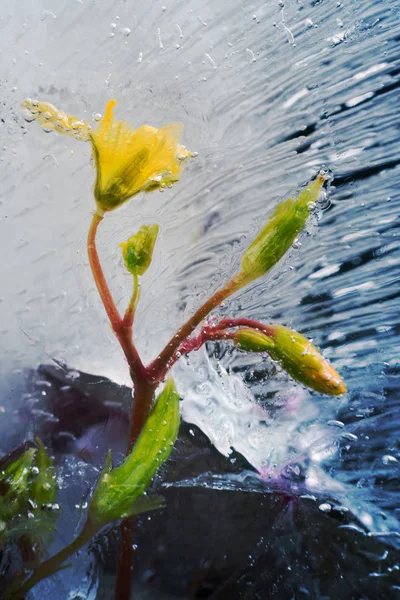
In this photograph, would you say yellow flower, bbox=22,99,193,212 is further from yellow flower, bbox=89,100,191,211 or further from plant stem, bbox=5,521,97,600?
plant stem, bbox=5,521,97,600

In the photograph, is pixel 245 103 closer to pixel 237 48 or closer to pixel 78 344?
pixel 237 48

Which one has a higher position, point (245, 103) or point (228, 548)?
point (245, 103)

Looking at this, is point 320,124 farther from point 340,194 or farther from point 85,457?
point 85,457

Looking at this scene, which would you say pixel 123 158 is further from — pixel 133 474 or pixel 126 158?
pixel 133 474

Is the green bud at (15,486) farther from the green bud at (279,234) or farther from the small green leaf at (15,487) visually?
the green bud at (279,234)

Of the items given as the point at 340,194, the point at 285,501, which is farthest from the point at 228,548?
the point at 340,194

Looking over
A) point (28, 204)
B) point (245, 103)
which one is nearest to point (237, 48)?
point (245, 103)
